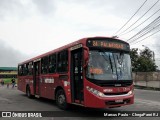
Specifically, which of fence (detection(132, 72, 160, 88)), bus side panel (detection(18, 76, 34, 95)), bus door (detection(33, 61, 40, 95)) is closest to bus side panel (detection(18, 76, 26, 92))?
bus side panel (detection(18, 76, 34, 95))

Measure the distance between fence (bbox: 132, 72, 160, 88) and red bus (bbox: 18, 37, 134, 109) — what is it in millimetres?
26765

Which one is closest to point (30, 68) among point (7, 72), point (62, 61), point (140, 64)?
point (62, 61)

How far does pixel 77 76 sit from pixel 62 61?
6.15ft

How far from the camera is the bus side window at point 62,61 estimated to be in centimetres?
1334

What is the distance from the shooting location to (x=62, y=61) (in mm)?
13836

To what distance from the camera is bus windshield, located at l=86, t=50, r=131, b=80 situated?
11273mm

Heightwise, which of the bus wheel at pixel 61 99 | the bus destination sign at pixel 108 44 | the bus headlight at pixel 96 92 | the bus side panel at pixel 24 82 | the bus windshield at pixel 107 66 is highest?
the bus destination sign at pixel 108 44

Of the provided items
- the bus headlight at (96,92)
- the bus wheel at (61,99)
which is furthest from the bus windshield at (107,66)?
the bus wheel at (61,99)

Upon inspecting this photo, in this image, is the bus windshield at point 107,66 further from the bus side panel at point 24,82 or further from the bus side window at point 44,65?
the bus side panel at point 24,82

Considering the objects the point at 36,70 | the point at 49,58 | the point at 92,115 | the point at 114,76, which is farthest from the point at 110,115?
the point at 36,70

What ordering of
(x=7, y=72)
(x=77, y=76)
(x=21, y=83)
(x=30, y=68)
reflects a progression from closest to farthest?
(x=77, y=76) < (x=30, y=68) < (x=21, y=83) < (x=7, y=72)

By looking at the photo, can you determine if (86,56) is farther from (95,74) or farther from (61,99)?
(61,99)

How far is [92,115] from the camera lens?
472 inches

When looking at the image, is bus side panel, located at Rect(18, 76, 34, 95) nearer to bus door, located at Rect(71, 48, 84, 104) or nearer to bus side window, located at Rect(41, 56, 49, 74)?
bus side window, located at Rect(41, 56, 49, 74)
